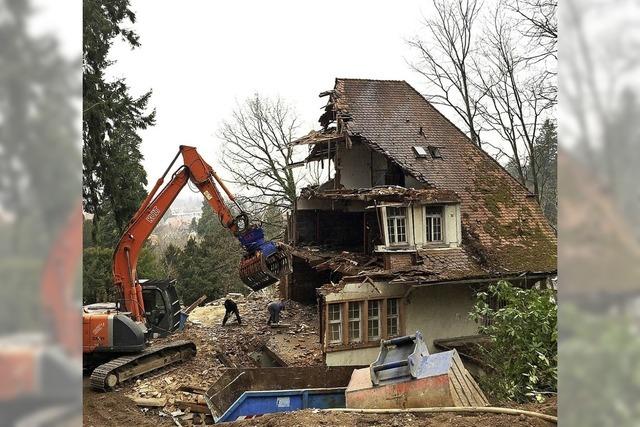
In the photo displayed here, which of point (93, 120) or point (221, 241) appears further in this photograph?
point (221, 241)

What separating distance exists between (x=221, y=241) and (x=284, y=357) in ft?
77.0

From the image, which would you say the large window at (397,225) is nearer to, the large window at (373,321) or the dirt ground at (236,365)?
the large window at (373,321)

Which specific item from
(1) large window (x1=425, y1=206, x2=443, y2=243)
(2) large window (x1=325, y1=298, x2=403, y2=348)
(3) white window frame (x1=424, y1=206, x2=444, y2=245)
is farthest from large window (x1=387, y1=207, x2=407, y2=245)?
(2) large window (x1=325, y1=298, x2=403, y2=348)

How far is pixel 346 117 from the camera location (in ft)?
67.2

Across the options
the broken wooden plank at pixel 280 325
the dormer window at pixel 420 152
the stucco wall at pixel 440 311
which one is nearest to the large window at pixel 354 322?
the stucco wall at pixel 440 311

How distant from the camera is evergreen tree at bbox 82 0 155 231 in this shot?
50.7 ft

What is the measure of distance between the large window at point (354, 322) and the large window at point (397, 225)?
2237 mm

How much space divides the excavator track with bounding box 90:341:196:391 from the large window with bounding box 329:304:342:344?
394 centimetres

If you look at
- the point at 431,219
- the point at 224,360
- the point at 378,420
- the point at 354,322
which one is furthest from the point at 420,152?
the point at 378,420

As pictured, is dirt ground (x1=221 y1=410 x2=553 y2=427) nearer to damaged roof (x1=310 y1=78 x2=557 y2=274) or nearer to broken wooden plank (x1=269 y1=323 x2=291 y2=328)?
damaged roof (x1=310 y1=78 x2=557 y2=274)

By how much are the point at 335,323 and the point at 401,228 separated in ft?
11.7

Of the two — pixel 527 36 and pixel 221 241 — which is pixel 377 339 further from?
pixel 221 241

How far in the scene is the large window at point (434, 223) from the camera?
56.7 feet
